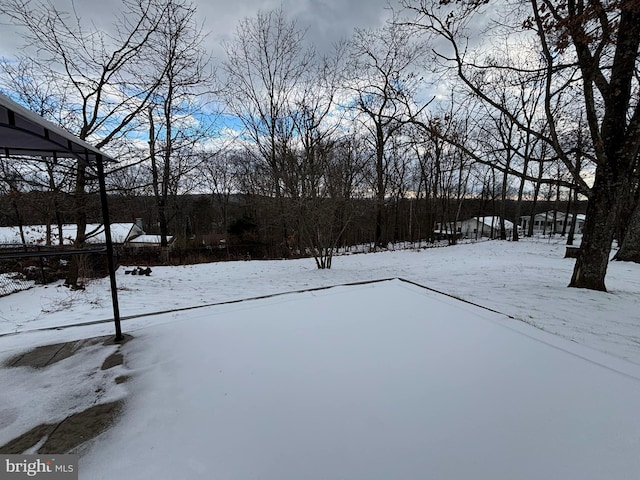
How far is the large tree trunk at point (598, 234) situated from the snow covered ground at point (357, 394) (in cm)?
155

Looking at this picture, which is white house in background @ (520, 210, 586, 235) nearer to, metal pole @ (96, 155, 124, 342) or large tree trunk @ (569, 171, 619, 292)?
large tree trunk @ (569, 171, 619, 292)

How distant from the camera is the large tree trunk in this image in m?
4.07

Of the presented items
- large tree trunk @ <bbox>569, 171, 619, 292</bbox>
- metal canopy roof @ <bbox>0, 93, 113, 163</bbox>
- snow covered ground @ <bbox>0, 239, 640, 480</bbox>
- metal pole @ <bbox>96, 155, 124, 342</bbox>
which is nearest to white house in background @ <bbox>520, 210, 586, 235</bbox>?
large tree trunk @ <bbox>569, 171, 619, 292</bbox>

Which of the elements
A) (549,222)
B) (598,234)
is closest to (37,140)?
(598,234)

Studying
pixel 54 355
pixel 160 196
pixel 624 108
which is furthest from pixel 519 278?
pixel 160 196

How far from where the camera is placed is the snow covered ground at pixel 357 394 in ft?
3.61

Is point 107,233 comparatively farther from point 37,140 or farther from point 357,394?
point 357,394

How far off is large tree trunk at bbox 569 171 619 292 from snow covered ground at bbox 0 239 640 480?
1545mm

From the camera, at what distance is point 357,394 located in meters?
1.51

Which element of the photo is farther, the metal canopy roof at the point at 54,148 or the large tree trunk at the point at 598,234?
the large tree trunk at the point at 598,234

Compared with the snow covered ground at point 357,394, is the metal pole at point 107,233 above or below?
above

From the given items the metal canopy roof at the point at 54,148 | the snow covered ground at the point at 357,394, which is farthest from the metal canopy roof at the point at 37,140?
the snow covered ground at the point at 357,394

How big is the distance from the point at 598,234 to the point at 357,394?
5164 millimetres

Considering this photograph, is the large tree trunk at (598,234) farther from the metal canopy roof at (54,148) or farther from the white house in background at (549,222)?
the white house in background at (549,222)
